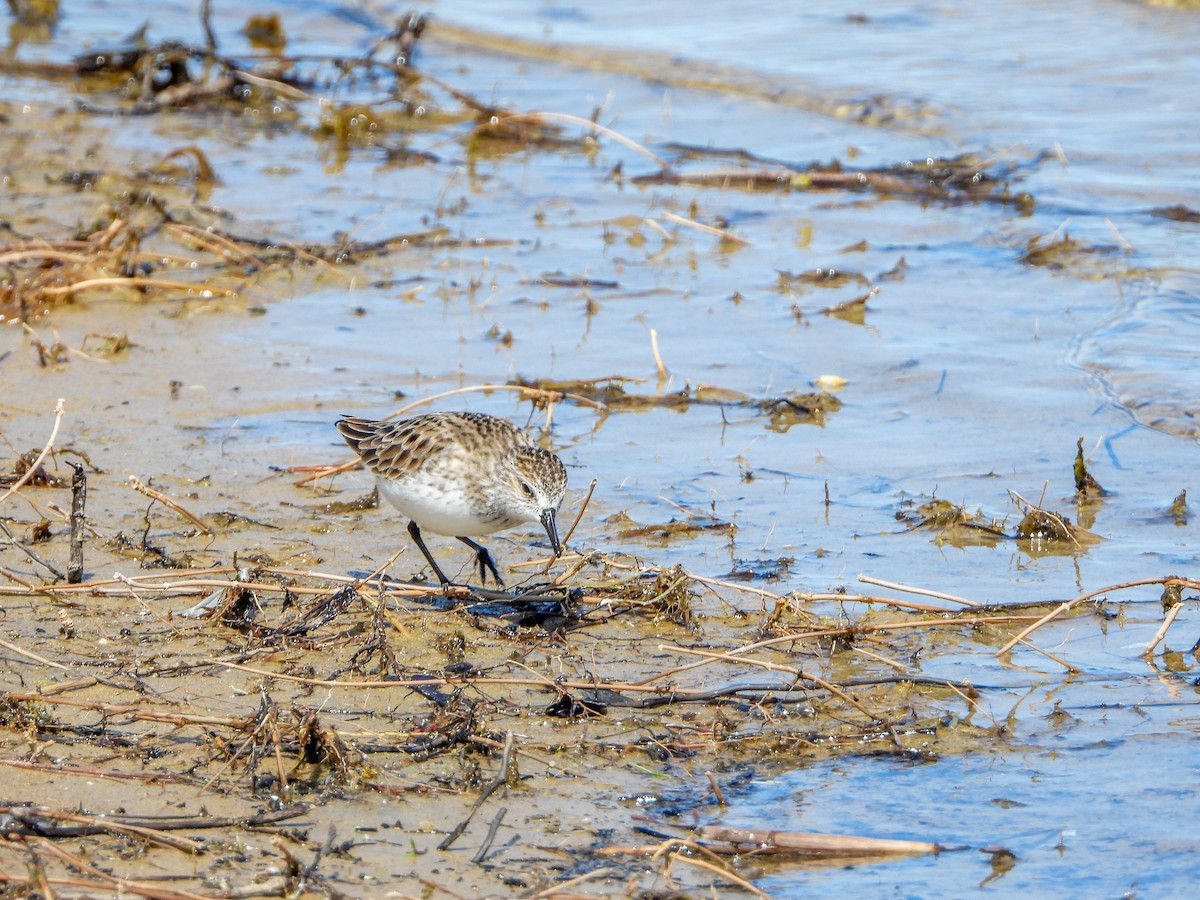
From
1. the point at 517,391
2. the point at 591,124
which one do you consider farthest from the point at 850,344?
the point at 591,124

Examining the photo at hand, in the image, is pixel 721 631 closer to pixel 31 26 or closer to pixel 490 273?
pixel 490 273

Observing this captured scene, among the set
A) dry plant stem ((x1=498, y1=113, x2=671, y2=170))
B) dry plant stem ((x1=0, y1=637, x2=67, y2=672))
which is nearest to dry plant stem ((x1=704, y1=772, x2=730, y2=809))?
dry plant stem ((x1=0, y1=637, x2=67, y2=672))

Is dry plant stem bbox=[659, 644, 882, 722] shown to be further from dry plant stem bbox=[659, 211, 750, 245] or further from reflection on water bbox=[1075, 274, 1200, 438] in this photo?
dry plant stem bbox=[659, 211, 750, 245]

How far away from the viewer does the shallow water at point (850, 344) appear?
4633 millimetres

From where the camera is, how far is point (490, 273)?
9805 millimetres

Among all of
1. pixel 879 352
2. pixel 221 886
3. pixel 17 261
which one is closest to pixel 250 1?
→ pixel 17 261

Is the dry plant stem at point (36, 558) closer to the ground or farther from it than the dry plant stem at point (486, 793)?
closer to the ground

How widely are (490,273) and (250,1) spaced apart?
1240 centimetres

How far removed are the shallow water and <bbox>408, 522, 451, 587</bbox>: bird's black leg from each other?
75 centimetres

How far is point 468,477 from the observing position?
18.2 ft

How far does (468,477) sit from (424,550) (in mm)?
554

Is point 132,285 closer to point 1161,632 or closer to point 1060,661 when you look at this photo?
point 1060,661

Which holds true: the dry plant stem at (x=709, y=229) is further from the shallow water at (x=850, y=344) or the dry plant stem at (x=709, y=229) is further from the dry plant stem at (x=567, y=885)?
the dry plant stem at (x=567, y=885)

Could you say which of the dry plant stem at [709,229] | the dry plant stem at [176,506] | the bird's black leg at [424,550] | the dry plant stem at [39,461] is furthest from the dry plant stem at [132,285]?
the bird's black leg at [424,550]
